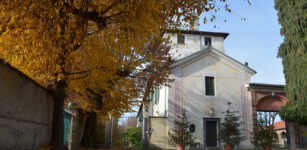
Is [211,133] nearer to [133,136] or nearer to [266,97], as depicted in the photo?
[266,97]

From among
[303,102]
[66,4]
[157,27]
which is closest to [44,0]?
[66,4]

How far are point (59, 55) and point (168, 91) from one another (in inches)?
574

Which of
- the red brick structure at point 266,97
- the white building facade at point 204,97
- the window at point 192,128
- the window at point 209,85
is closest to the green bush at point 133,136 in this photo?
the white building facade at point 204,97

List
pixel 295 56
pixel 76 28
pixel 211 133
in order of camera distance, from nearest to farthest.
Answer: pixel 76 28 < pixel 295 56 < pixel 211 133

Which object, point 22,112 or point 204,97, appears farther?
point 204,97

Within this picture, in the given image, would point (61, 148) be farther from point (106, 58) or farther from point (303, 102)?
point (303, 102)

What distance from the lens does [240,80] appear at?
22516 millimetres

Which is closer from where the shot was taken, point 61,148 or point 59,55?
point 59,55

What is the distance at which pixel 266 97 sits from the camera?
22219 mm

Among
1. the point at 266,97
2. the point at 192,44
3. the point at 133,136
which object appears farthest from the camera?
the point at 192,44

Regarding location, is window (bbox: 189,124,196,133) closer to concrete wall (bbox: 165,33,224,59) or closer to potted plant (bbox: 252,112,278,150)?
potted plant (bbox: 252,112,278,150)

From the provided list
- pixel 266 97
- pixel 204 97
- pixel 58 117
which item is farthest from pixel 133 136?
pixel 58 117

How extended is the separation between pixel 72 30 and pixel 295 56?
1812cm

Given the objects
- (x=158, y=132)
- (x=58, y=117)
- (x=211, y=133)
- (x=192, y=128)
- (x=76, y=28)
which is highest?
(x=76, y=28)
